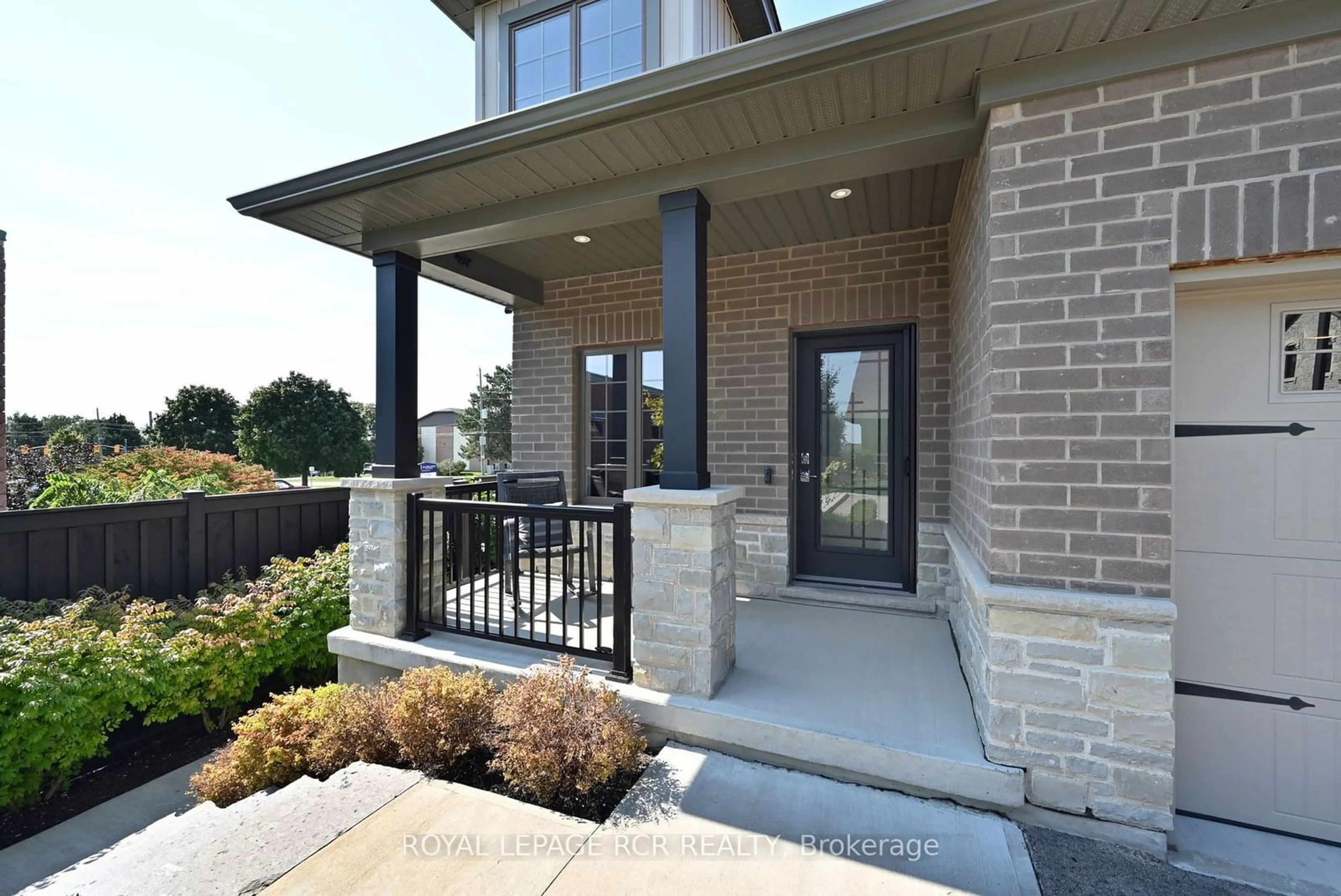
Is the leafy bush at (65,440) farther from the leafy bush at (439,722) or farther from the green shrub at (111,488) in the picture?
the leafy bush at (439,722)

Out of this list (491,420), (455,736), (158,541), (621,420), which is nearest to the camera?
(455,736)

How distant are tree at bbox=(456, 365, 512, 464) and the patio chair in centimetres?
2170

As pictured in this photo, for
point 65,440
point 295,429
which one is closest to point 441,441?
point 295,429

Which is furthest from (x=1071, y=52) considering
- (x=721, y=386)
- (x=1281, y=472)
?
(x=721, y=386)

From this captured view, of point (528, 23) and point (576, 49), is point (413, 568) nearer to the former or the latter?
point (576, 49)

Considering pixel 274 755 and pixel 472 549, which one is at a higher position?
pixel 472 549

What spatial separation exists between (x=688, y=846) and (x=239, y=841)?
1540 mm

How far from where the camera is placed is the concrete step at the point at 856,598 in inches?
140

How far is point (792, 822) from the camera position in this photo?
180 centimetres

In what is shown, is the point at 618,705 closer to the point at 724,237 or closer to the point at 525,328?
the point at 724,237

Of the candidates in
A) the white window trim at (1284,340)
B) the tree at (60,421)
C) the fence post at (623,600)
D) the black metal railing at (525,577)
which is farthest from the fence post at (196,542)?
the tree at (60,421)

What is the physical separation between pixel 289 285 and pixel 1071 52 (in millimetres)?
18583

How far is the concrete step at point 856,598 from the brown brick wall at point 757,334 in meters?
0.59

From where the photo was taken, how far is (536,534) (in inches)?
151
